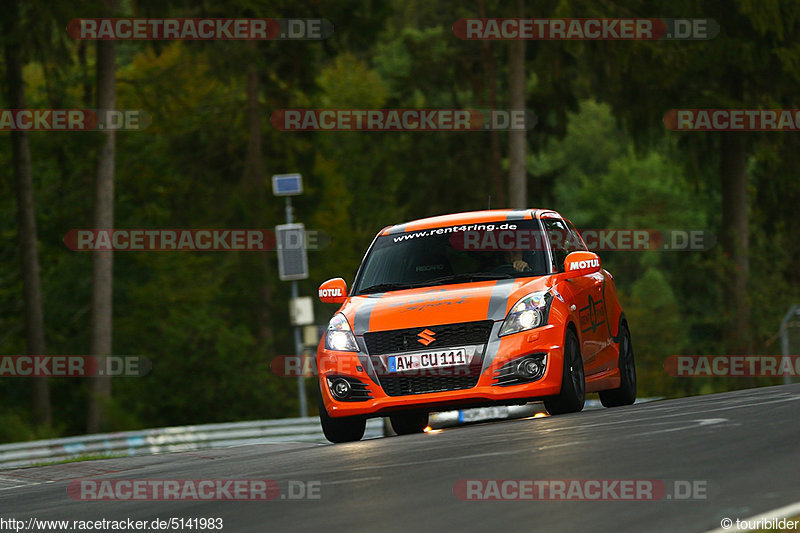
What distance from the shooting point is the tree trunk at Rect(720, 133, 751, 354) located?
121 feet

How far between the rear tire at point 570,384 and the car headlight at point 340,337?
1.73 meters

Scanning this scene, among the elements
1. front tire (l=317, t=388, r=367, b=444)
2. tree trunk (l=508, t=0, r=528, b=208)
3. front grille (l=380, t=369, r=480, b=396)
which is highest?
tree trunk (l=508, t=0, r=528, b=208)

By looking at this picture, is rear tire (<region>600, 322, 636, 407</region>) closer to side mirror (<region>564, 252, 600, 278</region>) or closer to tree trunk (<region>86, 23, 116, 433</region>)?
side mirror (<region>564, 252, 600, 278</region>)

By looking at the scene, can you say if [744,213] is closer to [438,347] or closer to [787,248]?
[787,248]

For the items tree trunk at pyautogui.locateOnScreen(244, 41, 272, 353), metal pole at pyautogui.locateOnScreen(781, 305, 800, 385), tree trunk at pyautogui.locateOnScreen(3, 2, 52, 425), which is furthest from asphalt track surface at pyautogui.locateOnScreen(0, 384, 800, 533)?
tree trunk at pyautogui.locateOnScreen(244, 41, 272, 353)

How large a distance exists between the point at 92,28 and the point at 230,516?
22406 mm

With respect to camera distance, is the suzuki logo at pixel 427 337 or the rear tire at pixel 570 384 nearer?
the suzuki logo at pixel 427 337

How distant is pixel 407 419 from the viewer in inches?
562

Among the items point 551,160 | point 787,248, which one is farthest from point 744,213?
point 551,160

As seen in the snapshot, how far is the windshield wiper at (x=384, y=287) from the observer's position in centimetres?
1290

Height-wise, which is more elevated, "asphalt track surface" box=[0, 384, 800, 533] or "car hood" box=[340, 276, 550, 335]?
"car hood" box=[340, 276, 550, 335]

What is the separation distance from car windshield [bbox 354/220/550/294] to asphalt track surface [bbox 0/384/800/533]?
146cm

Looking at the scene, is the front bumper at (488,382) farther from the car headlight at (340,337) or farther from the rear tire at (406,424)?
the rear tire at (406,424)

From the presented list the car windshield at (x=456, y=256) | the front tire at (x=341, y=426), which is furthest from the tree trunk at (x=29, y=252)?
the front tire at (x=341, y=426)
